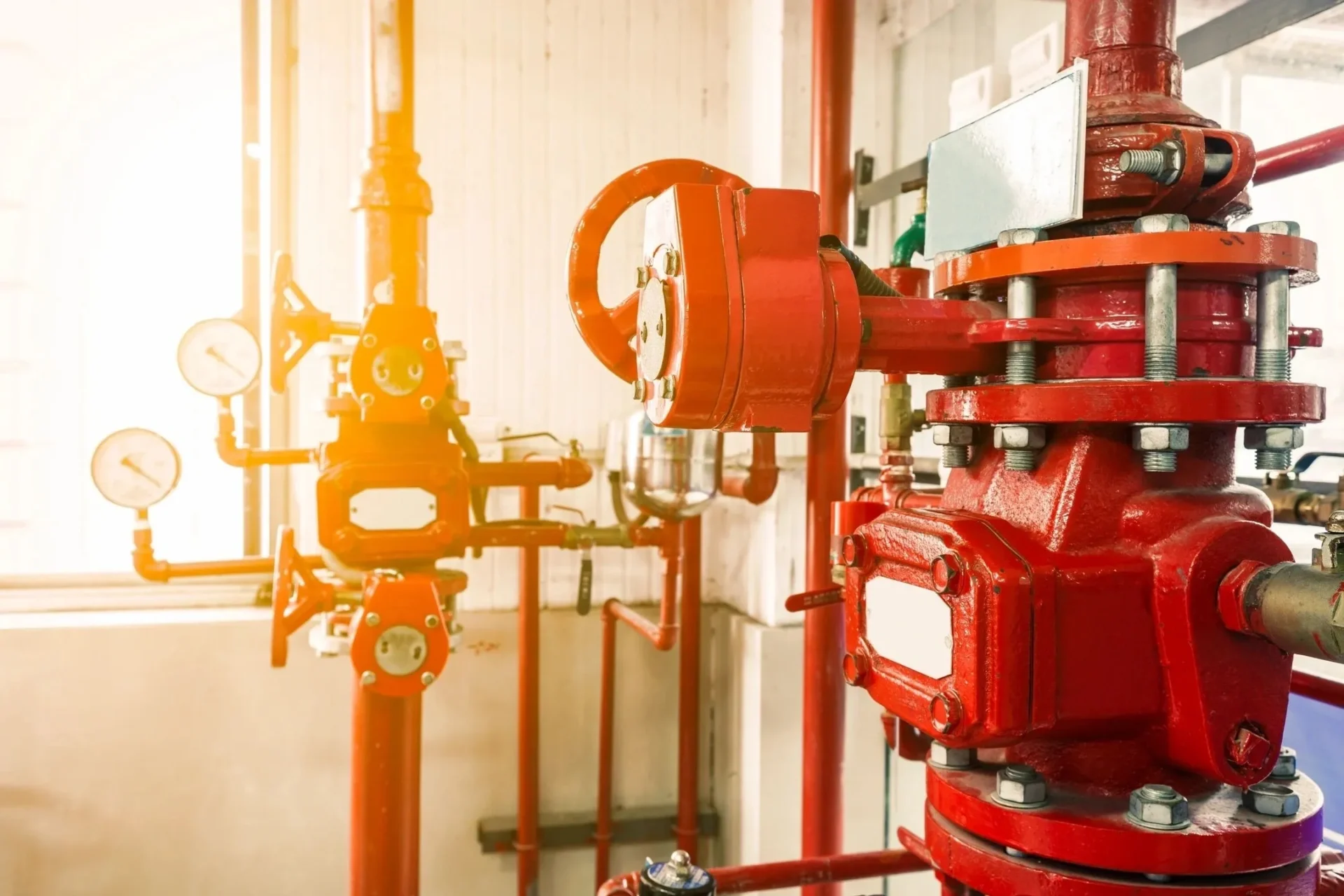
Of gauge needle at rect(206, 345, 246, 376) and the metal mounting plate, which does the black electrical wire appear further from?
gauge needle at rect(206, 345, 246, 376)

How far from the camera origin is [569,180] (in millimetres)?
2123

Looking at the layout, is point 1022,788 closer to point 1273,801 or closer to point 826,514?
point 1273,801

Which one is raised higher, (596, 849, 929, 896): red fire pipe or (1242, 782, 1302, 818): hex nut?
(1242, 782, 1302, 818): hex nut

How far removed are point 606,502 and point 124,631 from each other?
3.55ft

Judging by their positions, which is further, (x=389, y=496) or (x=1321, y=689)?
(x=389, y=496)

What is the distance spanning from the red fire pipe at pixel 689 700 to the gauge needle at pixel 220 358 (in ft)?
3.21

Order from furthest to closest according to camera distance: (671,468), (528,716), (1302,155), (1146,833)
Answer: (528,716)
(671,468)
(1302,155)
(1146,833)

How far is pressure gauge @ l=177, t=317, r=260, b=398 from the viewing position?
1.57 metres

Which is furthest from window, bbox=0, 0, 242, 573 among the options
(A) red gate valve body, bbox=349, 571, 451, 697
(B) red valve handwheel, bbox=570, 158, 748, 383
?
(B) red valve handwheel, bbox=570, 158, 748, 383

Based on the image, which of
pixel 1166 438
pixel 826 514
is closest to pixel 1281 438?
pixel 1166 438

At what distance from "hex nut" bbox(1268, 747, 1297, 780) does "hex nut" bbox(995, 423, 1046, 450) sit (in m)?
0.25

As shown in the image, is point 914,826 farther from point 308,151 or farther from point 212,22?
point 212,22

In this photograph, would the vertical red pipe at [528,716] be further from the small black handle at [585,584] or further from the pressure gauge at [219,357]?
the pressure gauge at [219,357]

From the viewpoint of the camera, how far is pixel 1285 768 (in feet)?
1.83
